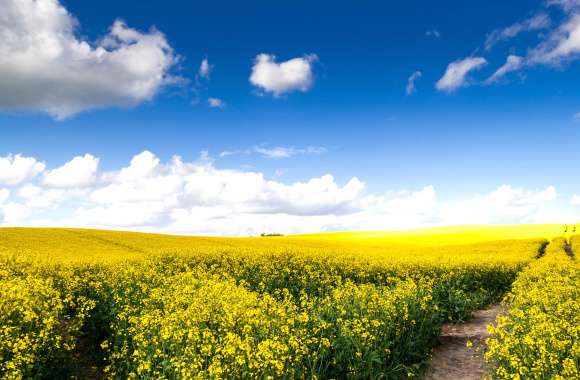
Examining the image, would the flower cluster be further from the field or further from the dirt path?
the dirt path

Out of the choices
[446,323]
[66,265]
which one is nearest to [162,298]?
[66,265]

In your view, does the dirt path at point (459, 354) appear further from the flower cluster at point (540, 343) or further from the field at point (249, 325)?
the flower cluster at point (540, 343)

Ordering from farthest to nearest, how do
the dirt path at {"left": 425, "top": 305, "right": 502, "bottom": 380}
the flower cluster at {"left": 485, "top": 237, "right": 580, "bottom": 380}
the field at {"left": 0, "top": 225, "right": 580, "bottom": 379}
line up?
1. the dirt path at {"left": 425, "top": 305, "right": 502, "bottom": 380}
2. the field at {"left": 0, "top": 225, "right": 580, "bottom": 379}
3. the flower cluster at {"left": 485, "top": 237, "right": 580, "bottom": 380}

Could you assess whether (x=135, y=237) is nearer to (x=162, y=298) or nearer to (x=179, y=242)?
(x=179, y=242)

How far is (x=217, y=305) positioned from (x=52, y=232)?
36560 mm

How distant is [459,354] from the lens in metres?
13.0

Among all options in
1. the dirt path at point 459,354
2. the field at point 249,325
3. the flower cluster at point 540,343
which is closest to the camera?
the flower cluster at point 540,343

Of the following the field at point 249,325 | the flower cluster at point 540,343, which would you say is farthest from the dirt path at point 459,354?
the flower cluster at point 540,343

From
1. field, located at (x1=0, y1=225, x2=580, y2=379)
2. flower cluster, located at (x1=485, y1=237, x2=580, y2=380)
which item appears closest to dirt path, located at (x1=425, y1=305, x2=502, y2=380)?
field, located at (x1=0, y1=225, x2=580, y2=379)

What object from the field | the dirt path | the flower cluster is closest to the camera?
the flower cluster

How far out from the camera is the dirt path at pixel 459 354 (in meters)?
11.3

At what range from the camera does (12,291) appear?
10328 millimetres

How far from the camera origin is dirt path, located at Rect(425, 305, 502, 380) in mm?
11328

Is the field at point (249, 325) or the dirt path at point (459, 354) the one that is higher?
the field at point (249, 325)
